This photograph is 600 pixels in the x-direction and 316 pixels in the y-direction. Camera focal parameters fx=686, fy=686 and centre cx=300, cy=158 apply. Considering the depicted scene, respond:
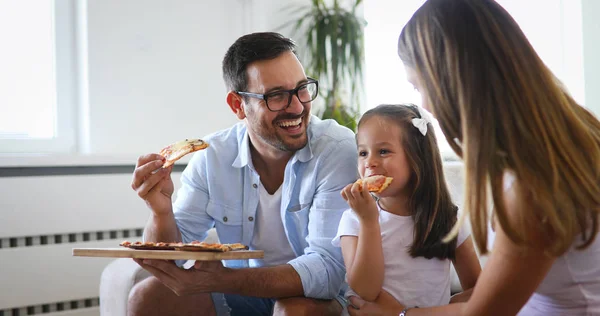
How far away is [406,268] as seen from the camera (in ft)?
6.01

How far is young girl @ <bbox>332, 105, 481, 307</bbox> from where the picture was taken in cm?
182

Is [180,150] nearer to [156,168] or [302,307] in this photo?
[156,168]

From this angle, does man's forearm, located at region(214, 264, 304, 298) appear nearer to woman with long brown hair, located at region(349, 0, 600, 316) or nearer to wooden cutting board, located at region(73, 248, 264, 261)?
wooden cutting board, located at region(73, 248, 264, 261)

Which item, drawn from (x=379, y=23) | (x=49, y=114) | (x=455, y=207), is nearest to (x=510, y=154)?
(x=455, y=207)

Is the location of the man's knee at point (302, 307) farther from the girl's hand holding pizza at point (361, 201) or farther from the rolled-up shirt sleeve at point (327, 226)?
the girl's hand holding pizza at point (361, 201)

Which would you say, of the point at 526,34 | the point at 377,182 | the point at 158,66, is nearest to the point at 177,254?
the point at 377,182

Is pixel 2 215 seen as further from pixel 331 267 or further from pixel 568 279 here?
pixel 568 279

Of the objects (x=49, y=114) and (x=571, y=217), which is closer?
(x=571, y=217)

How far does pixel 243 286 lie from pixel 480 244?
2.66 ft

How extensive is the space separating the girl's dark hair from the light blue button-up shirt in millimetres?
254

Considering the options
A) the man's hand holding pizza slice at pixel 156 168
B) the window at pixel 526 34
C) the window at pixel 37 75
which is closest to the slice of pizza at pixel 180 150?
the man's hand holding pizza slice at pixel 156 168

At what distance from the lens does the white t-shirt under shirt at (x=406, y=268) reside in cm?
182

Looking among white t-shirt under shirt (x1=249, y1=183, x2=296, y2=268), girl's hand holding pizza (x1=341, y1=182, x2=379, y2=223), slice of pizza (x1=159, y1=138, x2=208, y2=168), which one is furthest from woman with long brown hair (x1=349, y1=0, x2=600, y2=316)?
white t-shirt under shirt (x1=249, y1=183, x2=296, y2=268)

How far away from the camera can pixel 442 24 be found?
4.38 ft
